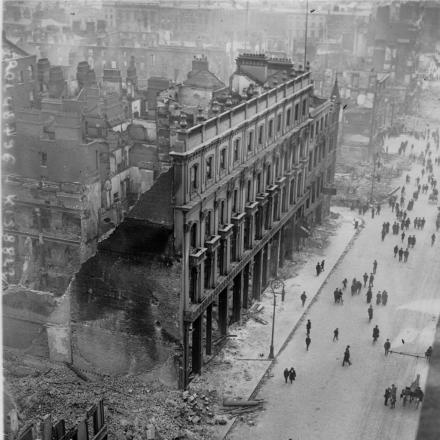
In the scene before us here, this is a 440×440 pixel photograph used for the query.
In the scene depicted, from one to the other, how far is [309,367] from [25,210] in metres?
19.6

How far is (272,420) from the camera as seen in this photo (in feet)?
104

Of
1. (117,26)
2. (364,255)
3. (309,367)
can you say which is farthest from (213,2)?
(309,367)

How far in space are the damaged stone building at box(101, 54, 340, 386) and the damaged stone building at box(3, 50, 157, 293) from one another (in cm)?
484

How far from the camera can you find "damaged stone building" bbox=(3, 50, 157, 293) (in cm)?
4075

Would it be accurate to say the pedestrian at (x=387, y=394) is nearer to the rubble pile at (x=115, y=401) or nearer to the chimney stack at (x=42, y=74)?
the rubble pile at (x=115, y=401)

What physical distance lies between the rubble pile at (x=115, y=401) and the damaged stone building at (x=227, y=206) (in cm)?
180

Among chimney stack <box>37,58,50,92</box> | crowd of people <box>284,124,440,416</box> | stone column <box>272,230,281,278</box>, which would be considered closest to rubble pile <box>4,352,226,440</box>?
crowd of people <box>284,124,440,416</box>

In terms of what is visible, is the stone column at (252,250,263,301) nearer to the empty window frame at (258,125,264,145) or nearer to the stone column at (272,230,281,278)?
the stone column at (272,230,281,278)

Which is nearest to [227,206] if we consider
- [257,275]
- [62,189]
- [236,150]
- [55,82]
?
[236,150]

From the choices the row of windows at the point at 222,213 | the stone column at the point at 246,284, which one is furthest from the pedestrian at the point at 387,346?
the row of windows at the point at 222,213

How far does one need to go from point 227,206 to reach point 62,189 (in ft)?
34.0

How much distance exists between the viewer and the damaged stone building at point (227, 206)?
3159 centimetres

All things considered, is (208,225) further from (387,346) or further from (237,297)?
(387,346)

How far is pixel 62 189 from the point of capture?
40.3m
